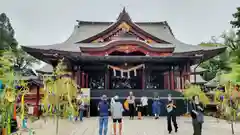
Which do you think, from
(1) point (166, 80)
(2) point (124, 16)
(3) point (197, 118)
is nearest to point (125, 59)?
(2) point (124, 16)

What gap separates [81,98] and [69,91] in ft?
24.4

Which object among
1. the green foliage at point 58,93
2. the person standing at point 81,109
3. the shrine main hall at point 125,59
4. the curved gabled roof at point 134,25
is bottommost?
the person standing at point 81,109

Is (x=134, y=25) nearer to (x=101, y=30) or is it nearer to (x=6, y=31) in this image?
(x=101, y=30)

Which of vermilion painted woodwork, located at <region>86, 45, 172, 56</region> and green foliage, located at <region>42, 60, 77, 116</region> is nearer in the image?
green foliage, located at <region>42, 60, 77, 116</region>

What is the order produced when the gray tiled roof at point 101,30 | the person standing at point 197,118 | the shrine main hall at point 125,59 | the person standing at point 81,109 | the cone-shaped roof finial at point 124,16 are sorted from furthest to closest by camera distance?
1. the gray tiled roof at point 101,30
2. the cone-shaped roof finial at point 124,16
3. the shrine main hall at point 125,59
4. the person standing at point 81,109
5. the person standing at point 197,118

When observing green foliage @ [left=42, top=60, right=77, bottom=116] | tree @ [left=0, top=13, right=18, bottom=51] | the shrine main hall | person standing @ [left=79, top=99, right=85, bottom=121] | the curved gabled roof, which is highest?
tree @ [left=0, top=13, right=18, bottom=51]

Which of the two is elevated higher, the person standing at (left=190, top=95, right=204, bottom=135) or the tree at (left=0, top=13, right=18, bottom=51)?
the tree at (left=0, top=13, right=18, bottom=51)

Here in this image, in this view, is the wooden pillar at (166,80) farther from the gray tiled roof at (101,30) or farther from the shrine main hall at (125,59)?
the gray tiled roof at (101,30)

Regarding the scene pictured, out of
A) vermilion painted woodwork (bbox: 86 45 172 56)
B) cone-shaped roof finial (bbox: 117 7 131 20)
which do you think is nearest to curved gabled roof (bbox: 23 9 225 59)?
cone-shaped roof finial (bbox: 117 7 131 20)

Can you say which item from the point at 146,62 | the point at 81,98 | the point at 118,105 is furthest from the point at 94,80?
the point at 118,105

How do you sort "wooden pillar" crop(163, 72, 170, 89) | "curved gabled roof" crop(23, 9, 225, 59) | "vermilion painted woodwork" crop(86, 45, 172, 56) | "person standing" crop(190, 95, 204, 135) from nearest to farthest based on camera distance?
"person standing" crop(190, 95, 204, 135) → "vermilion painted woodwork" crop(86, 45, 172, 56) → "curved gabled roof" crop(23, 9, 225, 59) → "wooden pillar" crop(163, 72, 170, 89)

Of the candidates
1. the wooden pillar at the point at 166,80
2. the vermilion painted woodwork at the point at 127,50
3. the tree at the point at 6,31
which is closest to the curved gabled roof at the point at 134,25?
the vermilion painted woodwork at the point at 127,50

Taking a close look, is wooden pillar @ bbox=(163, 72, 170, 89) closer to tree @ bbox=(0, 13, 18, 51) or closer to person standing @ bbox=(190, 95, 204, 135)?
person standing @ bbox=(190, 95, 204, 135)

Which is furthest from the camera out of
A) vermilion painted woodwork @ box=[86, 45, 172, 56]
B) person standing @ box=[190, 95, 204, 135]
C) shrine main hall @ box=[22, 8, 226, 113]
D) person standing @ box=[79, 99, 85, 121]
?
vermilion painted woodwork @ box=[86, 45, 172, 56]
